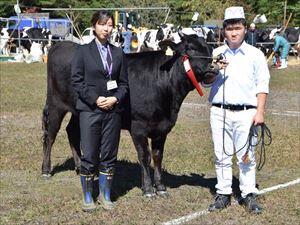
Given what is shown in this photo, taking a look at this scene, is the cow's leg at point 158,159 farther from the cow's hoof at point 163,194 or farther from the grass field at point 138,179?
the grass field at point 138,179

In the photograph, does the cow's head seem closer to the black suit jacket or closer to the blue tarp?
the black suit jacket

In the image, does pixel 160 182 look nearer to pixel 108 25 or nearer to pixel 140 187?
pixel 140 187

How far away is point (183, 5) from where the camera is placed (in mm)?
52250

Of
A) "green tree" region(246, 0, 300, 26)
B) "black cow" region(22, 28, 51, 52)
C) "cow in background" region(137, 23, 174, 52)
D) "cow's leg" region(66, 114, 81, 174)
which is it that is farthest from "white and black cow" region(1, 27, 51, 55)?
"cow's leg" region(66, 114, 81, 174)

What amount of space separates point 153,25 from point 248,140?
34751mm

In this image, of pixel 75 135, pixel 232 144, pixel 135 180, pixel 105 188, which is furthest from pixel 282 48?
pixel 105 188

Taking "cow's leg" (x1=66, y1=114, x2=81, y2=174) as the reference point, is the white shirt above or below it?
above

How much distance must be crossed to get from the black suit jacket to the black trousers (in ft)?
0.31

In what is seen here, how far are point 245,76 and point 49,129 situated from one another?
3054 mm

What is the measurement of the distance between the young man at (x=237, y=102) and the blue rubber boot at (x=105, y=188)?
1.10 meters

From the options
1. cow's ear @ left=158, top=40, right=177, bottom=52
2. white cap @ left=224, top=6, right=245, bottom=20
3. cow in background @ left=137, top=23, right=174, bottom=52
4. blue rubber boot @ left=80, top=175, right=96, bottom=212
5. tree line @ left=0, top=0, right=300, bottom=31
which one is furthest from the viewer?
tree line @ left=0, top=0, right=300, bottom=31

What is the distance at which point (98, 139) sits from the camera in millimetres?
6066

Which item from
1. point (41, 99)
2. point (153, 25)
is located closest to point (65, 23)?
point (153, 25)

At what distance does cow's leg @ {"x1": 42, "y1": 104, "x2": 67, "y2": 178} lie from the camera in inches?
305
